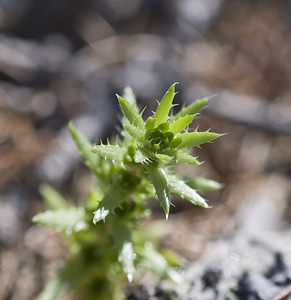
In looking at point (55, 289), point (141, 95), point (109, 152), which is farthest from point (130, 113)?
point (141, 95)

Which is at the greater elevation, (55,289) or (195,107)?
(195,107)

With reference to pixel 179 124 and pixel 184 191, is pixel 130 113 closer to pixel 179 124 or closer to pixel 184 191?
pixel 179 124

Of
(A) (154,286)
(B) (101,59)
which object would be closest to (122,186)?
(A) (154,286)

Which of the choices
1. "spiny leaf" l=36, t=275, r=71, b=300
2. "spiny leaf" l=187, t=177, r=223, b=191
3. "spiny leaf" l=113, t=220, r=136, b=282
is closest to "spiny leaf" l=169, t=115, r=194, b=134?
"spiny leaf" l=187, t=177, r=223, b=191

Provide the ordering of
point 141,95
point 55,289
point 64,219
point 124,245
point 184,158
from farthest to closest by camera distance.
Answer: point 141,95, point 55,289, point 64,219, point 124,245, point 184,158

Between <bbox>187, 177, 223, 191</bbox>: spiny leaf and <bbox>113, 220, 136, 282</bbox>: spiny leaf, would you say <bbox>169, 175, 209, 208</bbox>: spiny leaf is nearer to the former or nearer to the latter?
<bbox>187, 177, 223, 191</bbox>: spiny leaf

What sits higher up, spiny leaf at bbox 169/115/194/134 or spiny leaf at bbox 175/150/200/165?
spiny leaf at bbox 169/115/194/134
